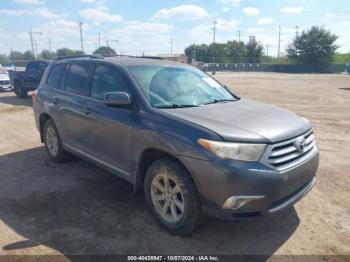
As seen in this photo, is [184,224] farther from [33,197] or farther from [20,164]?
[20,164]

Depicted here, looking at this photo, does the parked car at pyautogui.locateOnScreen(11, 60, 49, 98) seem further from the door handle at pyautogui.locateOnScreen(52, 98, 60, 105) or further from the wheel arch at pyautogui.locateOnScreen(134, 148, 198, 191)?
the wheel arch at pyautogui.locateOnScreen(134, 148, 198, 191)

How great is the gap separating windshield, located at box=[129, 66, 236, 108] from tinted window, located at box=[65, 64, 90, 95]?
3.13 ft

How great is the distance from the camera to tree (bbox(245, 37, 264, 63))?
301 ft

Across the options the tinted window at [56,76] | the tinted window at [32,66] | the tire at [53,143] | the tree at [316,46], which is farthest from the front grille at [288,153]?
the tree at [316,46]

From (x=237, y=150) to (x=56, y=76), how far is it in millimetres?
3887

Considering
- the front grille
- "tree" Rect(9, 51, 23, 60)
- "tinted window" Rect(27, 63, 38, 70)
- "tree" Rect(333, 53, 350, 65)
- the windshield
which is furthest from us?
"tree" Rect(9, 51, 23, 60)

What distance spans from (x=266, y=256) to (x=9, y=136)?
23.4 feet

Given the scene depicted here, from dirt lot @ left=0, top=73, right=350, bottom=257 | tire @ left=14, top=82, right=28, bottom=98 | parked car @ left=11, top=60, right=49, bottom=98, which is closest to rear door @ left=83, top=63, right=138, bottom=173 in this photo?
dirt lot @ left=0, top=73, right=350, bottom=257

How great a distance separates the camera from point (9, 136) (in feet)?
26.3

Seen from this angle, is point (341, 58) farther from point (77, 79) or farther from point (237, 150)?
point (237, 150)

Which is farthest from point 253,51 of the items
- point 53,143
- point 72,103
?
point 72,103

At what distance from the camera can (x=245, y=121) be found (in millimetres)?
3344

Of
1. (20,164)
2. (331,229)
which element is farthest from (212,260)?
(20,164)

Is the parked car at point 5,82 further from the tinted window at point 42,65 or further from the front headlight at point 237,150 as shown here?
the front headlight at point 237,150
